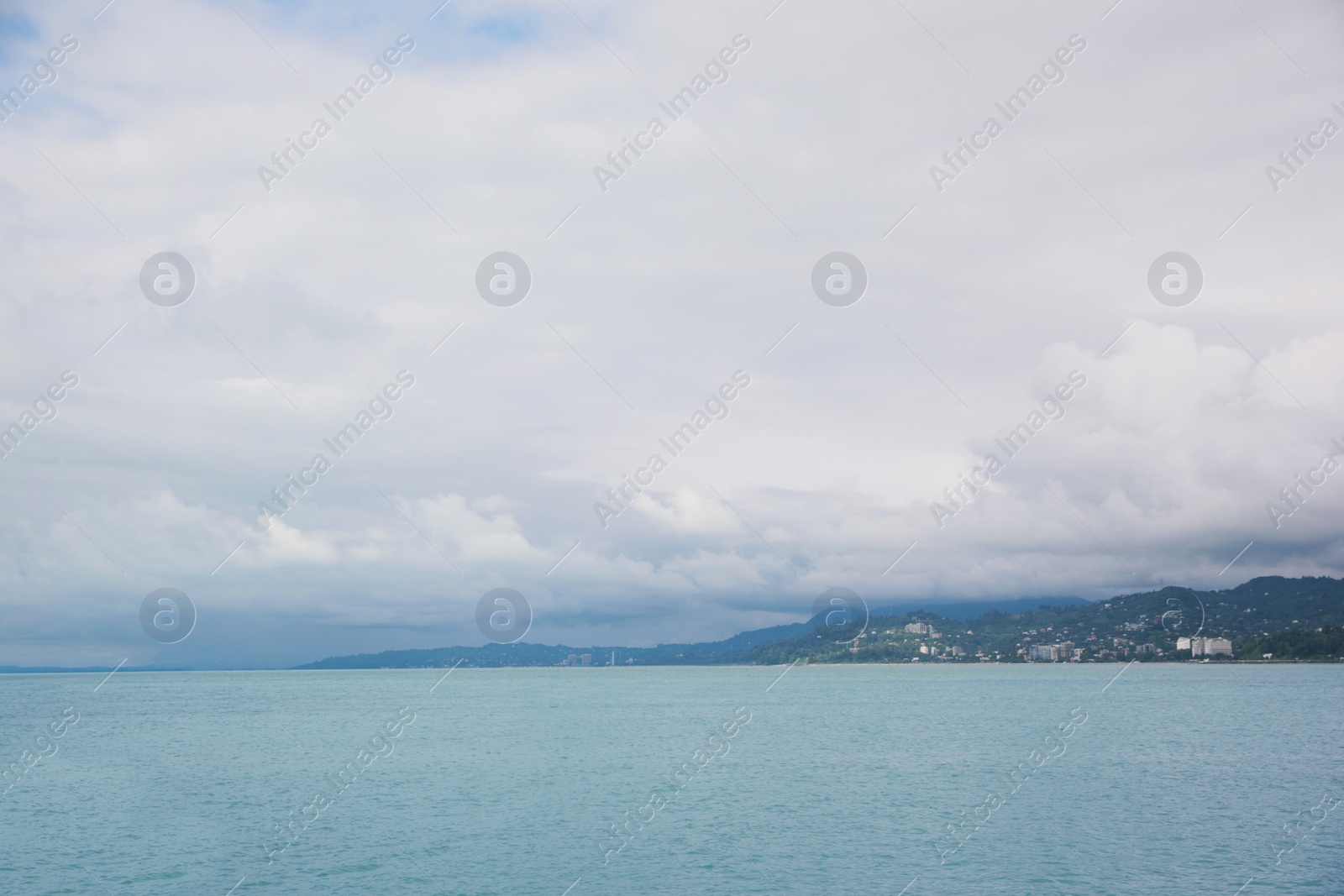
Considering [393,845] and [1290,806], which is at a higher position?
[1290,806]

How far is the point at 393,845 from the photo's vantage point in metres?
33.2

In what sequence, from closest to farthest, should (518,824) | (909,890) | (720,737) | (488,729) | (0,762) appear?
(909,890)
(518,824)
(0,762)
(720,737)
(488,729)

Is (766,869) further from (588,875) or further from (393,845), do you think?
(393,845)

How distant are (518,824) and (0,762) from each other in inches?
1881

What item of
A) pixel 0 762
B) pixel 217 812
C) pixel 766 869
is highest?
pixel 766 869

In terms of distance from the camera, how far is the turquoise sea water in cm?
2864

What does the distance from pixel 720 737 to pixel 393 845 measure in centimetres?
4226

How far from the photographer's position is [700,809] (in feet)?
128

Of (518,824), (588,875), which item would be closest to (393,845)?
(518,824)

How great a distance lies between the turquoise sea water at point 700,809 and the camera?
28.6m

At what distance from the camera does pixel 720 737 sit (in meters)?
72.0

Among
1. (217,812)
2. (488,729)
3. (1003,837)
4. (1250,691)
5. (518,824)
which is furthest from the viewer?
(1250,691)

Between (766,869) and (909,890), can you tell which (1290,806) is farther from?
(766,869)

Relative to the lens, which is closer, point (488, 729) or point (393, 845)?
point (393, 845)
